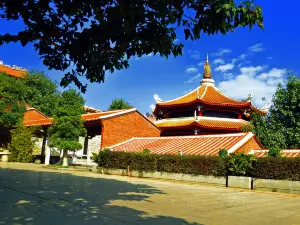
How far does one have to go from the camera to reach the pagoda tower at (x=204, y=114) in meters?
27.0

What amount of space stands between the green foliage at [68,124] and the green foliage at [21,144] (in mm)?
4662

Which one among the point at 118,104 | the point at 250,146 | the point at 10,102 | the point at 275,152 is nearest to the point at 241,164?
the point at 275,152

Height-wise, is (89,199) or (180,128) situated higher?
(180,128)

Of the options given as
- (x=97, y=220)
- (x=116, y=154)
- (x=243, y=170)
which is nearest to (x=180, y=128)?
(x=116, y=154)

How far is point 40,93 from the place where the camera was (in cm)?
4888

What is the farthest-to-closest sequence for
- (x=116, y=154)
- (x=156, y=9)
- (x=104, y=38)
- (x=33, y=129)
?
(x=33, y=129), (x=116, y=154), (x=104, y=38), (x=156, y=9)

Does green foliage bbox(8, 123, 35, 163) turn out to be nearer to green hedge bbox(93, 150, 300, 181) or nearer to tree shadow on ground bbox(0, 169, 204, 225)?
green hedge bbox(93, 150, 300, 181)

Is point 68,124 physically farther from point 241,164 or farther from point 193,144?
point 241,164

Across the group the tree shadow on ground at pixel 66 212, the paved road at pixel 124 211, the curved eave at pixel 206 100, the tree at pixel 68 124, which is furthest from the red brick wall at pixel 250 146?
the tree shadow on ground at pixel 66 212

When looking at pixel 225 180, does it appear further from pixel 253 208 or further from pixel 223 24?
pixel 223 24

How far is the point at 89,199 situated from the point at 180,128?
68.2ft

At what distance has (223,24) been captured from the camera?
11.9ft

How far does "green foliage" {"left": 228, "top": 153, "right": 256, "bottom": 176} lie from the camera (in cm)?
1287

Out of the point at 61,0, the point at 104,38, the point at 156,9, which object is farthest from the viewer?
the point at 61,0
